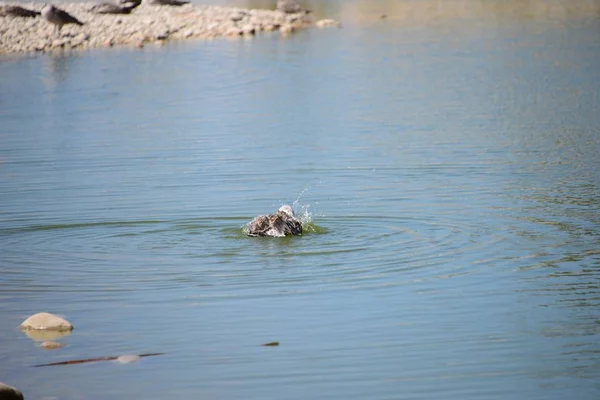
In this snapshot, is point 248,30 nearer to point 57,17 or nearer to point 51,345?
point 57,17

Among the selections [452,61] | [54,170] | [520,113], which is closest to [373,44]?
[452,61]

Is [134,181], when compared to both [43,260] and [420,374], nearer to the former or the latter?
[43,260]

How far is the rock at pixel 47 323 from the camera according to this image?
10.0 meters

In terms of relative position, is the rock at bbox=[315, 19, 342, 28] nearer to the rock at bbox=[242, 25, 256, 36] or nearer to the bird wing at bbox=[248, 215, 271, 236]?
the rock at bbox=[242, 25, 256, 36]

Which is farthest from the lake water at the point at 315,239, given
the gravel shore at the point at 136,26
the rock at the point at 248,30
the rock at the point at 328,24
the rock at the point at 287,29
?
the rock at the point at 328,24

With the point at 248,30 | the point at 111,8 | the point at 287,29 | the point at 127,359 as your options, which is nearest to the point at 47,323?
the point at 127,359

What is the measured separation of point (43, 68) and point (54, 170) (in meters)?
18.9

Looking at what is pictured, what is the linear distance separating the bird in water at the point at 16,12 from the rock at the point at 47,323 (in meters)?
37.8

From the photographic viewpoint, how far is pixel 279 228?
44.9ft

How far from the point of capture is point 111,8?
1916 inches

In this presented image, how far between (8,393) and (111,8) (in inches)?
1668

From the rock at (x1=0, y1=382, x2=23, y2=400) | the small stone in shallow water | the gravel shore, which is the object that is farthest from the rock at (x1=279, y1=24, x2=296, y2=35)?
the rock at (x1=0, y1=382, x2=23, y2=400)

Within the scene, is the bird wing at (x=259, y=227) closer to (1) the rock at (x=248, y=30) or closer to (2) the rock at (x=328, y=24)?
(1) the rock at (x=248, y=30)

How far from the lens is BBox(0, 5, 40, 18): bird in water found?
4591 centimetres
